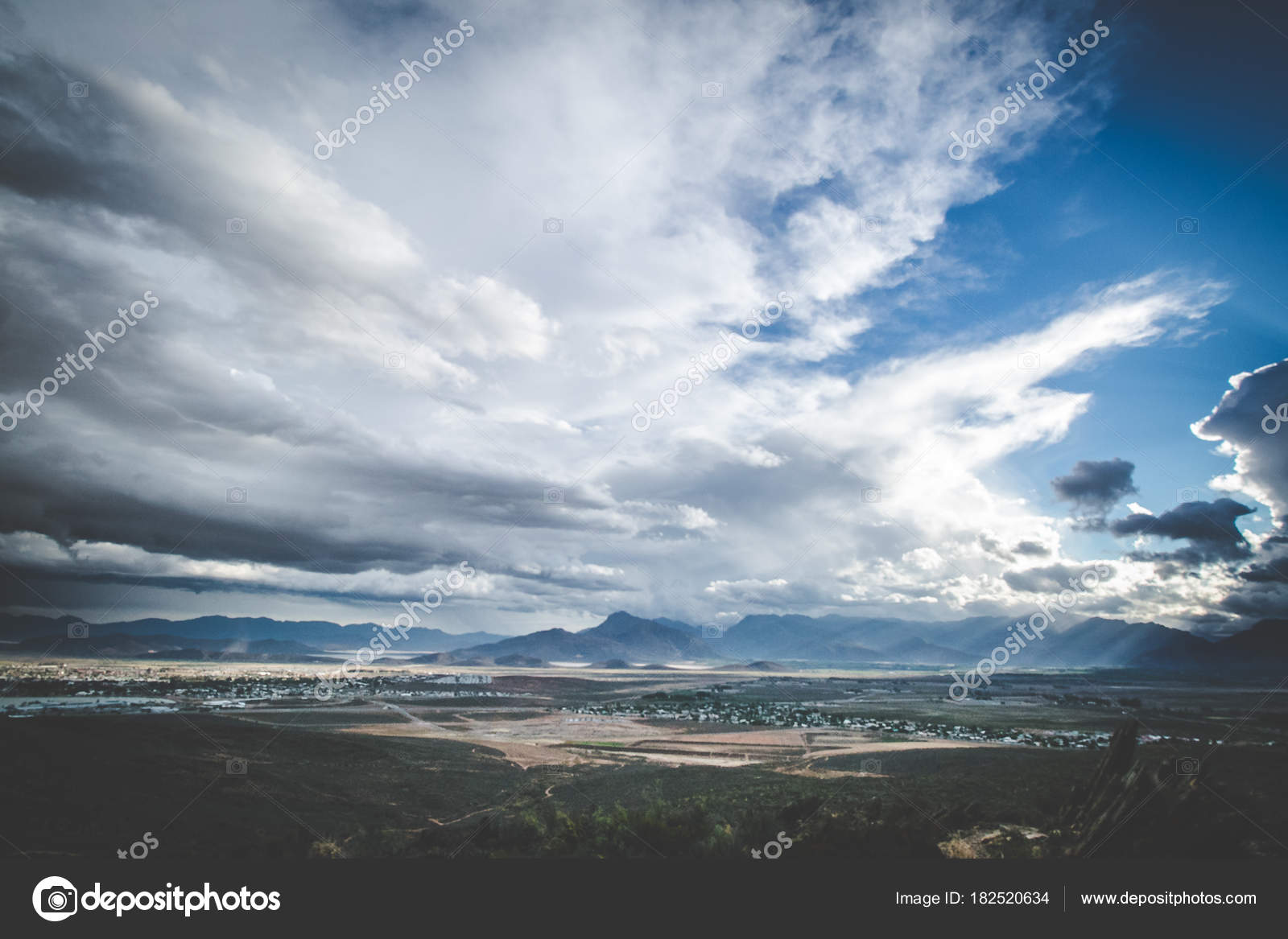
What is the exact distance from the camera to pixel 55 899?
10.4 meters

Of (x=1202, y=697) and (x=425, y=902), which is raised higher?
(x=425, y=902)

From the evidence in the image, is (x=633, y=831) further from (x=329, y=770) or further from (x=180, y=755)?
(x=180, y=755)

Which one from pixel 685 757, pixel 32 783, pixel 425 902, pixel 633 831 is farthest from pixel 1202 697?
pixel 32 783

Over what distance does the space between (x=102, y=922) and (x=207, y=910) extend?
6.13 ft

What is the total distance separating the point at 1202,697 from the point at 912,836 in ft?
433

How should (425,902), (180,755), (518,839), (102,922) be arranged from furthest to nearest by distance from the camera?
(180,755) → (518,839) → (425,902) → (102,922)

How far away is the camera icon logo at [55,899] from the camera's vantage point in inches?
405

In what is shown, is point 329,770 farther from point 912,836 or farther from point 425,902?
point 912,836

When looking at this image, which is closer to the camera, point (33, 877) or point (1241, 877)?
point (33, 877)

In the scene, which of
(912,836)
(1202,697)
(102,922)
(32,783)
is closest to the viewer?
(102,922)

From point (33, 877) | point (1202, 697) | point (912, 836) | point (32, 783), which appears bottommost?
point (1202, 697)

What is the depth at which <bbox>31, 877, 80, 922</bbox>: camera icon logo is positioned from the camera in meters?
10.3

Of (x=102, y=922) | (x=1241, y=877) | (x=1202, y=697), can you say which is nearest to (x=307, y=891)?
(x=102, y=922)

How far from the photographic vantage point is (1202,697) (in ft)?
341
